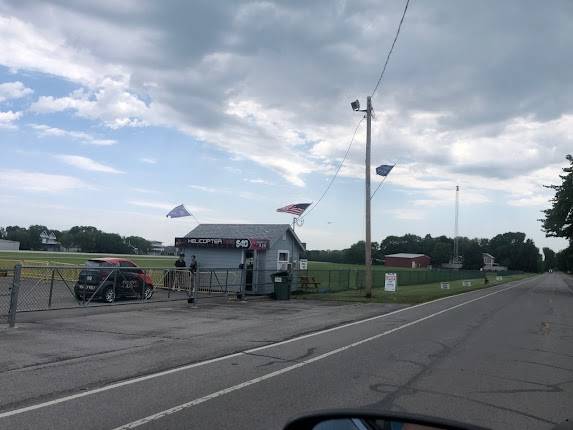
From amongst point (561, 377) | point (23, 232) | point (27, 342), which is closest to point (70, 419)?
point (27, 342)

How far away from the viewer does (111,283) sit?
62.8 ft

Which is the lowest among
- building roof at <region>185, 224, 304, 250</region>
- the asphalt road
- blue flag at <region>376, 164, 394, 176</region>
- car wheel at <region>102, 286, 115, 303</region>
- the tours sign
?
the asphalt road

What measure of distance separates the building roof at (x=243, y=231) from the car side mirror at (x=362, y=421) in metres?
25.2

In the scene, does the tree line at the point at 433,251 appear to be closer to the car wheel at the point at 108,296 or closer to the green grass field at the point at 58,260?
the green grass field at the point at 58,260

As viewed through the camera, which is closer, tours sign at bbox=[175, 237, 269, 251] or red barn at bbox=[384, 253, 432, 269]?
tours sign at bbox=[175, 237, 269, 251]

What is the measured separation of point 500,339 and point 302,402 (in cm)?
808

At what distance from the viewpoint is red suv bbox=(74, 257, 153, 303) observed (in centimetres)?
1785

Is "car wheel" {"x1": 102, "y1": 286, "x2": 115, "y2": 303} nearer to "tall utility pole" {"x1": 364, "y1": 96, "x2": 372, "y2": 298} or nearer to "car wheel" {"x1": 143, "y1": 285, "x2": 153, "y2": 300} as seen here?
"car wheel" {"x1": 143, "y1": 285, "x2": 153, "y2": 300}

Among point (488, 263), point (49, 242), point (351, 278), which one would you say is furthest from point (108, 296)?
point (49, 242)

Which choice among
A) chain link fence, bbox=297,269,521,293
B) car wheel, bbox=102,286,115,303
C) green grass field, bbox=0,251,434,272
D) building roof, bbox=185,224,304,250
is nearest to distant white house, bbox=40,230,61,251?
green grass field, bbox=0,251,434,272

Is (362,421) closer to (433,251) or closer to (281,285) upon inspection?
(281,285)

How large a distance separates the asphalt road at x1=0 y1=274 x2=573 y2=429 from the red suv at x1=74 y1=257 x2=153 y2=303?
8197 millimetres

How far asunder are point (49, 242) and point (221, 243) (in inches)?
5329

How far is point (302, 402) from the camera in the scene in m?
6.62
